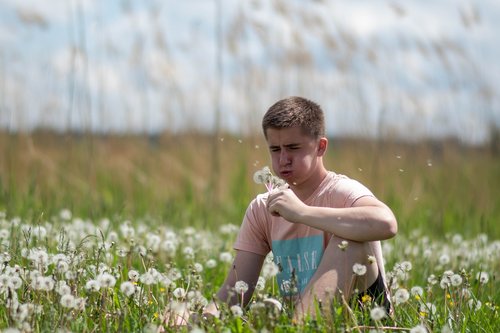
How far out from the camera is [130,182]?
816 cm

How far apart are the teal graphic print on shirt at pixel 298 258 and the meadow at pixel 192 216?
204mm

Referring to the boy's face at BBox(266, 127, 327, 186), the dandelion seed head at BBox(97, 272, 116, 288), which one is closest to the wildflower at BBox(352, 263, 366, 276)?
the boy's face at BBox(266, 127, 327, 186)

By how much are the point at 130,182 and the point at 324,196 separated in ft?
16.7

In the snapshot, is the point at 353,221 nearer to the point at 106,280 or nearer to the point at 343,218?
the point at 343,218

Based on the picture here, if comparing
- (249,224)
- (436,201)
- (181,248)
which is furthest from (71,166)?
(249,224)

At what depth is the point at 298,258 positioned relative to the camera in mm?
3258

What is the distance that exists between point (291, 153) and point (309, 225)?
34cm

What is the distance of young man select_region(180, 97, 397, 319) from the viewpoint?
9.71ft

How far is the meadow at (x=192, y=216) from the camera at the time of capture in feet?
10.00

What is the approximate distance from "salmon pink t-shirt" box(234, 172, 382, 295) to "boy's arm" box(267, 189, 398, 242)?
184mm

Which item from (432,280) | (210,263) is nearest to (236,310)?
(432,280)

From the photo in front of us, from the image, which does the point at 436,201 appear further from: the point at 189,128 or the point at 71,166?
the point at 71,166

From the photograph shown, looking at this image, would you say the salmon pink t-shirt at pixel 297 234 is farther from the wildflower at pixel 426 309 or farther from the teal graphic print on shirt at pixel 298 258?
the wildflower at pixel 426 309

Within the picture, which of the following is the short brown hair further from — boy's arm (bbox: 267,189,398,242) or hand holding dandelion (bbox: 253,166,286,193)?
boy's arm (bbox: 267,189,398,242)
